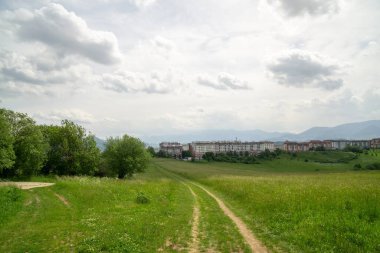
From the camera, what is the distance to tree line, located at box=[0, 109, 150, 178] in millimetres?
62522

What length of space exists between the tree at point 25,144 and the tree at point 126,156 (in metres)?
17.0

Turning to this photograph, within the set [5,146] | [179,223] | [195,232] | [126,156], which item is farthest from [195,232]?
[126,156]

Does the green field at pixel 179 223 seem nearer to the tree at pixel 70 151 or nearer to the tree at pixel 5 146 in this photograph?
the tree at pixel 5 146

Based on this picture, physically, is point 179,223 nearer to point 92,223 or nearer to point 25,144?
point 92,223

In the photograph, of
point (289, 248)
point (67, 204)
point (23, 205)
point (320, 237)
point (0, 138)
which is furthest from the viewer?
point (0, 138)

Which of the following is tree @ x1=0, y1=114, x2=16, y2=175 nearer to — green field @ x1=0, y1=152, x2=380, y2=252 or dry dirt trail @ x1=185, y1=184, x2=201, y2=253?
green field @ x1=0, y1=152, x2=380, y2=252

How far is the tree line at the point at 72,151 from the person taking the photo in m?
62.5

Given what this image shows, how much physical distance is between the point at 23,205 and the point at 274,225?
19.5m

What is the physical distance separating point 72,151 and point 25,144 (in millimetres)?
14998

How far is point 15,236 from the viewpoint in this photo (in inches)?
675

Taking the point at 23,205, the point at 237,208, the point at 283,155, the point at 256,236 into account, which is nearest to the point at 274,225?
the point at 256,236

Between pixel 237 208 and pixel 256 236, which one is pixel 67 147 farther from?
pixel 256 236

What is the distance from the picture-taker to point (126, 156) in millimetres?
77500

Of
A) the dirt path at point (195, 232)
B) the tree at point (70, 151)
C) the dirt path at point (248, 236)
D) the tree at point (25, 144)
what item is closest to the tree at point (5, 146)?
the tree at point (25, 144)
